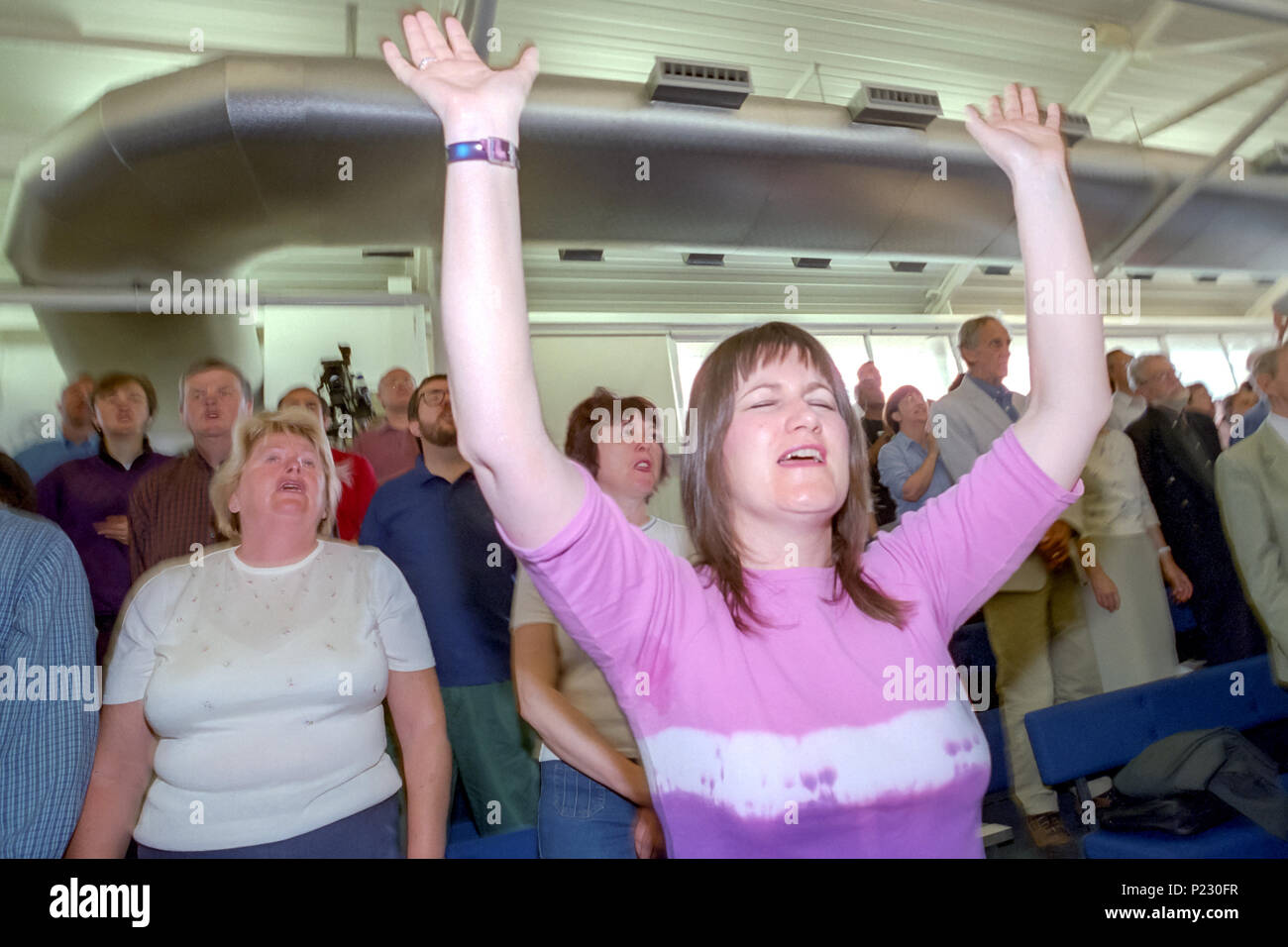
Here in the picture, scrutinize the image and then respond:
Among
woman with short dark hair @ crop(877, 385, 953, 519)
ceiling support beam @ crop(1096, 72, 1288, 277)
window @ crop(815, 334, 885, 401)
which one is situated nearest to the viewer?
woman with short dark hair @ crop(877, 385, 953, 519)

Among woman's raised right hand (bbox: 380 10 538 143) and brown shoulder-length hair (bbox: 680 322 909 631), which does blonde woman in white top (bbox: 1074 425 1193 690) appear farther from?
woman's raised right hand (bbox: 380 10 538 143)

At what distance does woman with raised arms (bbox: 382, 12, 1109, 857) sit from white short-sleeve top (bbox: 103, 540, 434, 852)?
60 cm

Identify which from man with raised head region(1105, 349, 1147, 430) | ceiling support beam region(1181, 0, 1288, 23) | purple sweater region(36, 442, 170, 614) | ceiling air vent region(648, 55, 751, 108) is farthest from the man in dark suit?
purple sweater region(36, 442, 170, 614)

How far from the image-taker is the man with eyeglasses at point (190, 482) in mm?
1892

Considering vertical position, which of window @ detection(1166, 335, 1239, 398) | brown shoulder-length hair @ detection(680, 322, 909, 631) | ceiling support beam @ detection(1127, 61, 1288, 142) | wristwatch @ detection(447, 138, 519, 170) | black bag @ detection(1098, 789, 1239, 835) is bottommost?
black bag @ detection(1098, 789, 1239, 835)

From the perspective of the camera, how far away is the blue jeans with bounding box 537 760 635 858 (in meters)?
1.24

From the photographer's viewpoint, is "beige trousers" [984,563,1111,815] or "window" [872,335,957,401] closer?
"beige trousers" [984,563,1111,815]

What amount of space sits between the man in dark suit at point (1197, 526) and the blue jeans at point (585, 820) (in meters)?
2.30

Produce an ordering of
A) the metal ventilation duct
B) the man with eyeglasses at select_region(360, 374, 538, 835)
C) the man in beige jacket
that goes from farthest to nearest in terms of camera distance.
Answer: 1. the metal ventilation duct
2. the man with eyeglasses at select_region(360, 374, 538, 835)
3. the man in beige jacket

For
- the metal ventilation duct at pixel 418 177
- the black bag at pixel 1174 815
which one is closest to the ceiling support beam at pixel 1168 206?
the metal ventilation duct at pixel 418 177

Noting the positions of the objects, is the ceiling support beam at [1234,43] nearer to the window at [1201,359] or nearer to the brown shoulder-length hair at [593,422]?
the window at [1201,359]

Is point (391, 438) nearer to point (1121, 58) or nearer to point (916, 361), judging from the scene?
point (916, 361)
